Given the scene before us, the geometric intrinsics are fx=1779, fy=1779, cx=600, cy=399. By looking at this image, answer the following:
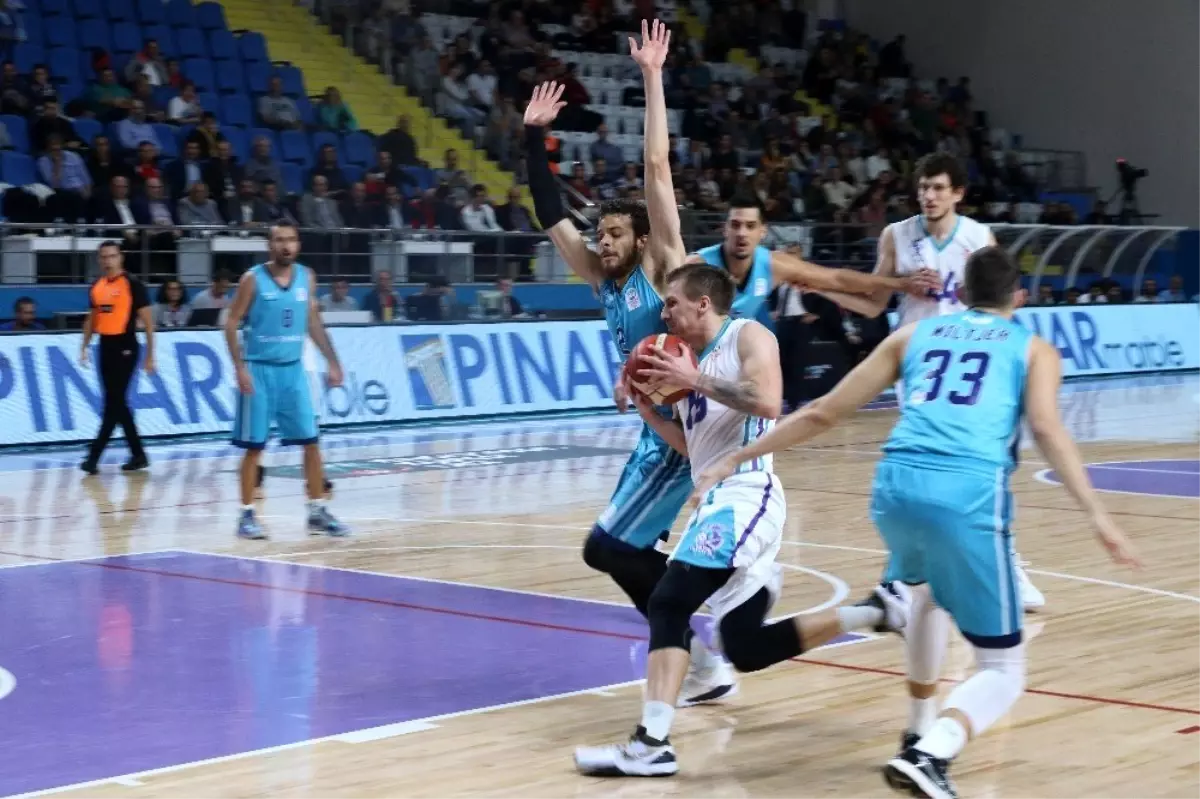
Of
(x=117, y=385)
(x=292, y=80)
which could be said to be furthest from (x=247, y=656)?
(x=292, y=80)

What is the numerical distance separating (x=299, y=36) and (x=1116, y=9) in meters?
17.3

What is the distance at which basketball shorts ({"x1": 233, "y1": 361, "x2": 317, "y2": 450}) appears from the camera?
448 inches

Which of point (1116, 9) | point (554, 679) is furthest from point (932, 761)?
point (1116, 9)

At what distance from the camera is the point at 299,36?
26.1m

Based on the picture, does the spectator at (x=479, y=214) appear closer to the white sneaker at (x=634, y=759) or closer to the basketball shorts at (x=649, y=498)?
the basketball shorts at (x=649, y=498)

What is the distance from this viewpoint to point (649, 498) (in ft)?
22.5

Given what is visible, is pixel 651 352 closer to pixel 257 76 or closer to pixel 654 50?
pixel 654 50

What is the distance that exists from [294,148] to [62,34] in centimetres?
310

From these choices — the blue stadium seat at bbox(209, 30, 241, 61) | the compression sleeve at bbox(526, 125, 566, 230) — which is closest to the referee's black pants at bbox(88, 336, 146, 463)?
the compression sleeve at bbox(526, 125, 566, 230)

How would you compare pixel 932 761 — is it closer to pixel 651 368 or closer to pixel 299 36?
pixel 651 368

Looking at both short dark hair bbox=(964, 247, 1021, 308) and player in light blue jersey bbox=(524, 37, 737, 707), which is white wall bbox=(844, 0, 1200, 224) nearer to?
player in light blue jersey bbox=(524, 37, 737, 707)

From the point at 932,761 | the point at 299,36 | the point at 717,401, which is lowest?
the point at 932,761

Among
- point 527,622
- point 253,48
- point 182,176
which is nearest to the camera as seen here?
point 527,622

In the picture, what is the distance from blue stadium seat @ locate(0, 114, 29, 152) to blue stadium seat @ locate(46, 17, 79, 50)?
2.58 metres
